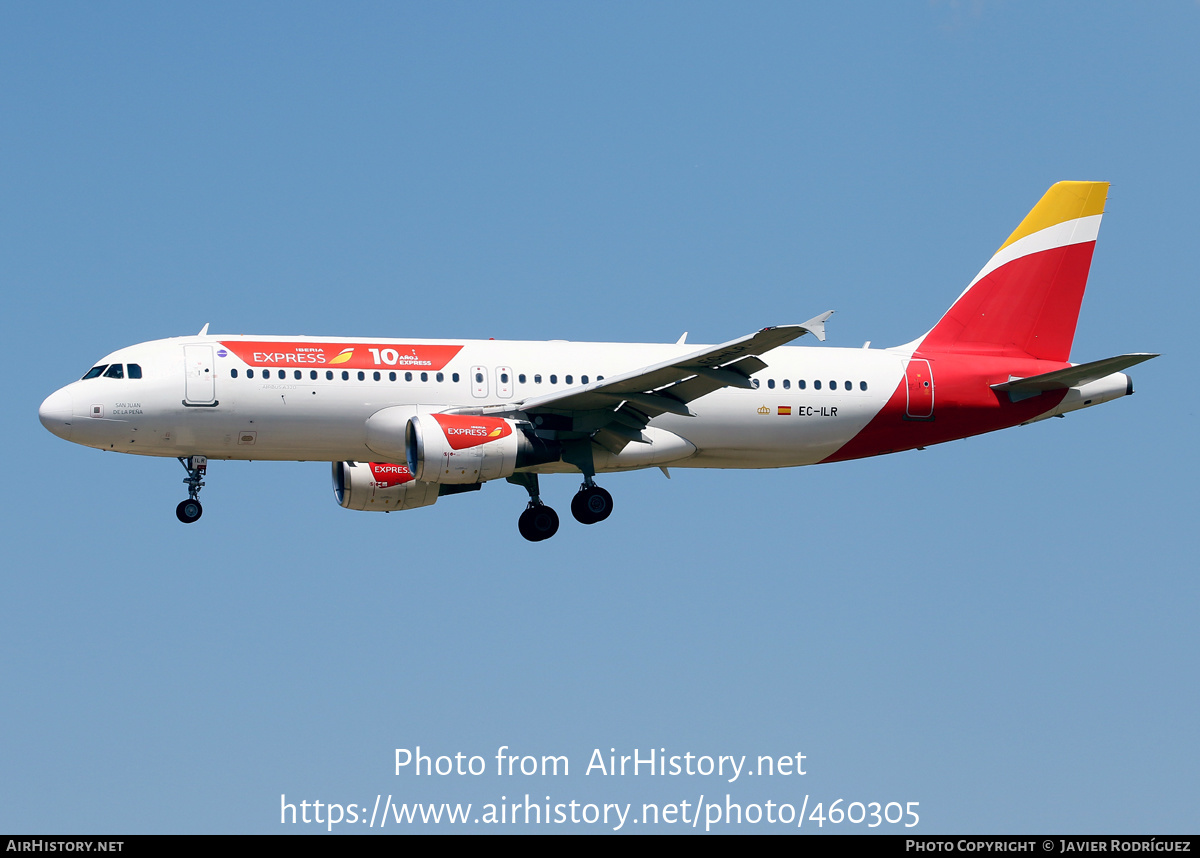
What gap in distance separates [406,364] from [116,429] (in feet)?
21.0

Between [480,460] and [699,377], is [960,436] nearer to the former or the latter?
[699,377]

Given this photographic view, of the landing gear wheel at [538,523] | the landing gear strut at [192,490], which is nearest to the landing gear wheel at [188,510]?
the landing gear strut at [192,490]

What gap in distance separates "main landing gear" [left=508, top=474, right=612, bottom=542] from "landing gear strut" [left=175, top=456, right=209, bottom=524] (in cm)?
736

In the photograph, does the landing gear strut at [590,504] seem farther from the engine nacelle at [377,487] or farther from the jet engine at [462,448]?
the engine nacelle at [377,487]

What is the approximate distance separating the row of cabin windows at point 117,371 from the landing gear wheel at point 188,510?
3.08 metres

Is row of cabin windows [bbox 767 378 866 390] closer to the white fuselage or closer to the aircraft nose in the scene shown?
the white fuselage

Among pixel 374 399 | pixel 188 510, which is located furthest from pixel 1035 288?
pixel 188 510

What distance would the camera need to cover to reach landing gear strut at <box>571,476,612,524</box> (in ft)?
116

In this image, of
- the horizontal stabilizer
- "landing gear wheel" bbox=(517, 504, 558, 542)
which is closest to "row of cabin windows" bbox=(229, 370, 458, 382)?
"landing gear wheel" bbox=(517, 504, 558, 542)

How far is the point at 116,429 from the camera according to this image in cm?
3319

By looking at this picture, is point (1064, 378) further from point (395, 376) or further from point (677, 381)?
point (395, 376)

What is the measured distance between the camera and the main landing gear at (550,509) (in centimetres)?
3528

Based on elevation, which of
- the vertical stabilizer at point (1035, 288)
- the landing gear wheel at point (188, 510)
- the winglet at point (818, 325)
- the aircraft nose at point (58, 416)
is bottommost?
the winglet at point (818, 325)

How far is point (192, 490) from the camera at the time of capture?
3441cm
